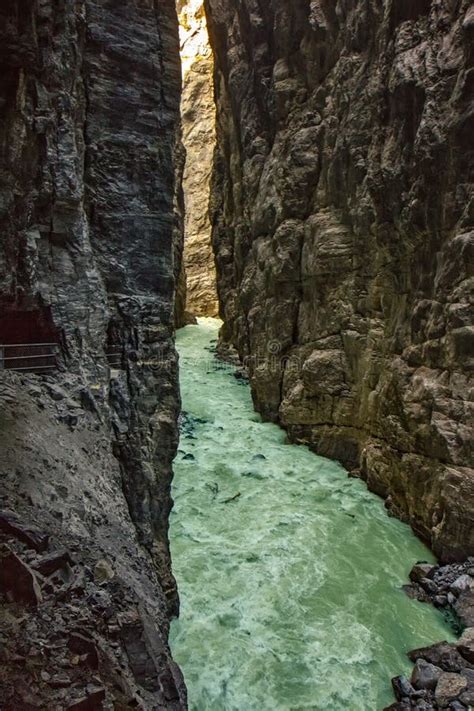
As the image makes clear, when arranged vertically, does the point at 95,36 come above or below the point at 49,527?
above

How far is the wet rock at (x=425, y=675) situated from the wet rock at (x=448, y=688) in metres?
0.12

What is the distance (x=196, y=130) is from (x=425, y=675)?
5330 centimetres

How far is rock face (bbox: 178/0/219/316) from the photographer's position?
4956 centimetres

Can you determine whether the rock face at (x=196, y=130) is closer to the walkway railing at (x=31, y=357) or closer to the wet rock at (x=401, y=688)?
the walkway railing at (x=31, y=357)

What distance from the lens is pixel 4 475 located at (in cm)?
464

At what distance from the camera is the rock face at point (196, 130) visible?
49562 mm

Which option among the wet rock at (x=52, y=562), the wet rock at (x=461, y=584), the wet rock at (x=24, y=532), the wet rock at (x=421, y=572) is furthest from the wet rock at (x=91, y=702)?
the wet rock at (x=421, y=572)

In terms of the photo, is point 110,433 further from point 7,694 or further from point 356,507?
point 356,507

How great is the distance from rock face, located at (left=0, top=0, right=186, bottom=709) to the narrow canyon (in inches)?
1.2

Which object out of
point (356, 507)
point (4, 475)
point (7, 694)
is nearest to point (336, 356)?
point (356, 507)

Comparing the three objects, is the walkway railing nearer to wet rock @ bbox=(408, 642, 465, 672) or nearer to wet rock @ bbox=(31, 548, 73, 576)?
wet rock @ bbox=(31, 548, 73, 576)

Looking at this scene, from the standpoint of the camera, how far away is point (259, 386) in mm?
20641

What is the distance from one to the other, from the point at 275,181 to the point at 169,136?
1168 cm

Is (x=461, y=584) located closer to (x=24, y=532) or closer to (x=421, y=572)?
(x=421, y=572)
